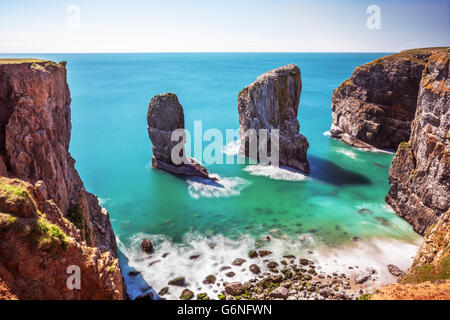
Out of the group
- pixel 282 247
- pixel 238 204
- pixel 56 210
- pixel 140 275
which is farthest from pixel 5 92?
pixel 238 204

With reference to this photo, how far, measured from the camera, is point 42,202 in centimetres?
1389

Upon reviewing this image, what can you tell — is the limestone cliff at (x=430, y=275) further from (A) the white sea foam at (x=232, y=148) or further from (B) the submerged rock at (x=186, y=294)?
(A) the white sea foam at (x=232, y=148)

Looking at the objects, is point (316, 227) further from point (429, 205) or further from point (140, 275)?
point (140, 275)

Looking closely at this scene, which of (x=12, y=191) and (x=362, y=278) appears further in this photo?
(x=362, y=278)

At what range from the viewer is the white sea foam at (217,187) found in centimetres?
4162

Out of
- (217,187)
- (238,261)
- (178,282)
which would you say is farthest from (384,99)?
(178,282)

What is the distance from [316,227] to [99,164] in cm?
3950

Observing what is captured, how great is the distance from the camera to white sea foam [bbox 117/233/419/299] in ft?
83.0

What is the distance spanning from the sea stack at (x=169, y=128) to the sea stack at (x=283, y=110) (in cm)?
1314

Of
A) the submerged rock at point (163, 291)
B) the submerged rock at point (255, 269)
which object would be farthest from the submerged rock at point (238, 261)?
the submerged rock at point (163, 291)

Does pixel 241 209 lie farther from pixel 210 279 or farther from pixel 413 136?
pixel 413 136

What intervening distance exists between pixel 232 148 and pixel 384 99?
3042cm

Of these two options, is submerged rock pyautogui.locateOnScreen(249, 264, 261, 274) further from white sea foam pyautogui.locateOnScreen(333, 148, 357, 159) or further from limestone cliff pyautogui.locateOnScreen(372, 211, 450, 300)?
white sea foam pyautogui.locateOnScreen(333, 148, 357, 159)

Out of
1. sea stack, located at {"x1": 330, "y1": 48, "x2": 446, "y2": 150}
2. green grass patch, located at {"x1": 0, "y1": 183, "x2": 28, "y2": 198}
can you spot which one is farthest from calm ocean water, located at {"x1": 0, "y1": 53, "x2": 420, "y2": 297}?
green grass patch, located at {"x1": 0, "y1": 183, "x2": 28, "y2": 198}
